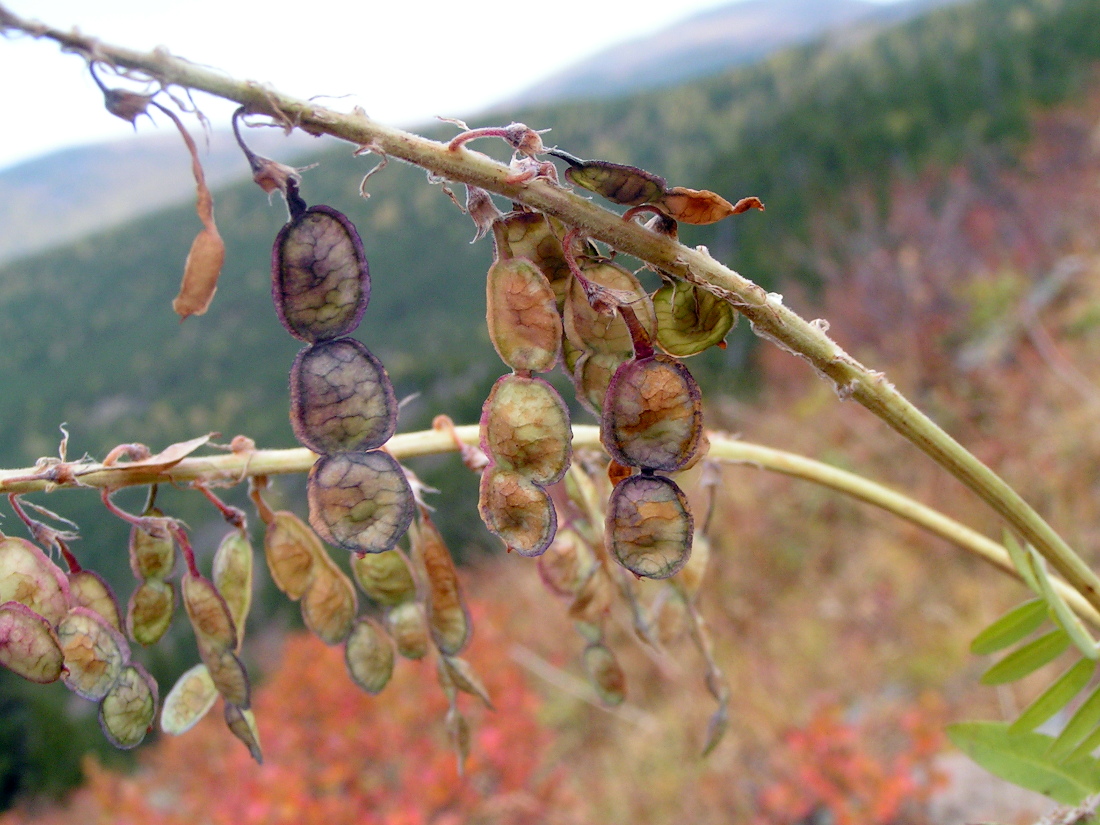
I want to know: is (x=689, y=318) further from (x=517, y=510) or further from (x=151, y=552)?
(x=151, y=552)

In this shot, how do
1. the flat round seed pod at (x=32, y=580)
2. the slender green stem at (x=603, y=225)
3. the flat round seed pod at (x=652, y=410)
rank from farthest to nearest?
the flat round seed pod at (x=32, y=580)
the flat round seed pod at (x=652, y=410)
the slender green stem at (x=603, y=225)

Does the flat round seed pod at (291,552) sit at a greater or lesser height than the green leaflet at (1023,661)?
lesser

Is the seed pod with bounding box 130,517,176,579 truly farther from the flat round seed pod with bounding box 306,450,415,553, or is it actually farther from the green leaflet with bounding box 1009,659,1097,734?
the green leaflet with bounding box 1009,659,1097,734

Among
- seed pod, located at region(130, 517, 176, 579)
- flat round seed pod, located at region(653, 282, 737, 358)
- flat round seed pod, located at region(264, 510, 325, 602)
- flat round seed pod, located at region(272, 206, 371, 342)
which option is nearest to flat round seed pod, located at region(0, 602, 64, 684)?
seed pod, located at region(130, 517, 176, 579)

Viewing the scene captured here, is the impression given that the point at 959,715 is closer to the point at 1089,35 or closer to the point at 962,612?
the point at 962,612

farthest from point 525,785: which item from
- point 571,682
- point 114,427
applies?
point 114,427

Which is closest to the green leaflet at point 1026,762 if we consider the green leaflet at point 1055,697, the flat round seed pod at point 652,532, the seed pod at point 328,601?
the green leaflet at point 1055,697

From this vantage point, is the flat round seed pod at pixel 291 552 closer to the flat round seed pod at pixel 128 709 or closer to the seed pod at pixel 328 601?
the seed pod at pixel 328 601
